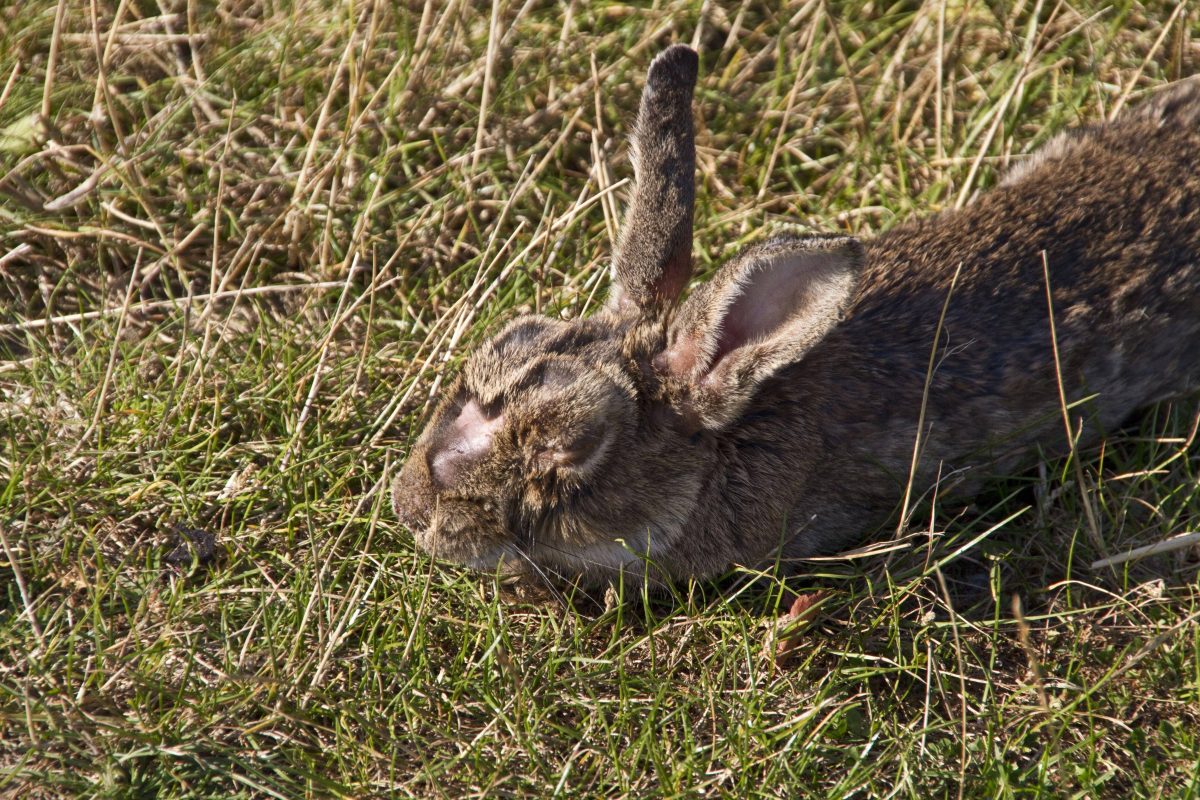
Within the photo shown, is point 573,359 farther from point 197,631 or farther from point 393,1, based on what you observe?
point 393,1

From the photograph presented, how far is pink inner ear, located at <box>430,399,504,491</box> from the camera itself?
12.5ft

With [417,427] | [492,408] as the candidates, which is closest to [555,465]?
[492,408]

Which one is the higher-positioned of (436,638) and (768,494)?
(768,494)

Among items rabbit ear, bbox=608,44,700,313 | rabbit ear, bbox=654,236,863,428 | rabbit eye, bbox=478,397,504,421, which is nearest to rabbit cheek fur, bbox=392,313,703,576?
rabbit eye, bbox=478,397,504,421

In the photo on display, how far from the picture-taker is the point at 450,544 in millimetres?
3838

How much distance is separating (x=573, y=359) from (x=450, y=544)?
28.3 inches

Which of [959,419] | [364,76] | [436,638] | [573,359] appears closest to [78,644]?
[436,638]

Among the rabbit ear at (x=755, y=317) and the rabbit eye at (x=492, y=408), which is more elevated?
the rabbit ear at (x=755, y=317)

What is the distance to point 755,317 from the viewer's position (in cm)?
369

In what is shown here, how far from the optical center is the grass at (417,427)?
3463 millimetres

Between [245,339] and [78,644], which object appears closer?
[78,644]

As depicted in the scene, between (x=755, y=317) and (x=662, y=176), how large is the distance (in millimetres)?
648

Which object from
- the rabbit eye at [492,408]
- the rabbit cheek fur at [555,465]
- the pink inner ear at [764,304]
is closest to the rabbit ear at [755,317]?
the pink inner ear at [764,304]

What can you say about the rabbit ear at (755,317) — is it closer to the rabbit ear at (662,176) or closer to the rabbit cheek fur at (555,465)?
the rabbit cheek fur at (555,465)
